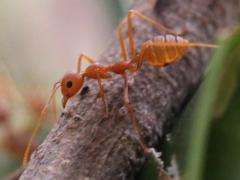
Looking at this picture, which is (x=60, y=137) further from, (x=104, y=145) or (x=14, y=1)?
(x=14, y=1)

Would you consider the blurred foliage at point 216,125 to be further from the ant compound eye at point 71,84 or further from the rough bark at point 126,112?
the ant compound eye at point 71,84

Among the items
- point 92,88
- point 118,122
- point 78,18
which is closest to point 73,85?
point 92,88

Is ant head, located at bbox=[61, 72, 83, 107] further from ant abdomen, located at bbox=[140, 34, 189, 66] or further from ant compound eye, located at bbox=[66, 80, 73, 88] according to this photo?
ant abdomen, located at bbox=[140, 34, 189, 66]

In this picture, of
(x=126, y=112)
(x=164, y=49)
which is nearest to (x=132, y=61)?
(x=164, y=49)

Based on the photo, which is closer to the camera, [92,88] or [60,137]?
[60,137]

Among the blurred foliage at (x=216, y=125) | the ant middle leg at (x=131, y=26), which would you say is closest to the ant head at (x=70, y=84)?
the ant middle leg at (x=131, y=26)

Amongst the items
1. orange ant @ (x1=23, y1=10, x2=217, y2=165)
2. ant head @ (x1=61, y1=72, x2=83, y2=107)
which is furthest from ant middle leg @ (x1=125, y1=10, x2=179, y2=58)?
ant head @ (x1=61, y1=72, x2=83, y2=107)
